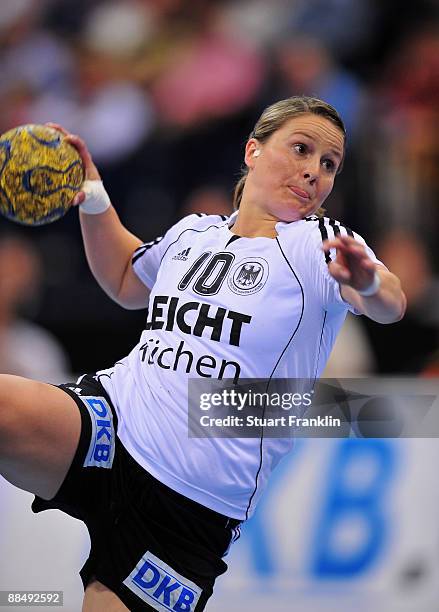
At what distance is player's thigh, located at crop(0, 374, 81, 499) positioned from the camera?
3277mm

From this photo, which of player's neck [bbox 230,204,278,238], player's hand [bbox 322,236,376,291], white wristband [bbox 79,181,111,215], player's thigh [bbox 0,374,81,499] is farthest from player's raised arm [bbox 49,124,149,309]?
player's hand [bbox 322,236,376,291]

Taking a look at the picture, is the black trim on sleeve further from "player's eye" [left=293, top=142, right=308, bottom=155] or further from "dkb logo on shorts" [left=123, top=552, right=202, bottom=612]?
"dkb logo on shorts" [left=123, top=552, right=202, bottom=612]

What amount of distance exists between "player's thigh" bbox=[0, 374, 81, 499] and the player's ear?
1.18 meters

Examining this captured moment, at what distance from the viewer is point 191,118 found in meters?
8.55

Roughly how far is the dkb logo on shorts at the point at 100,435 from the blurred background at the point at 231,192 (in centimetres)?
172

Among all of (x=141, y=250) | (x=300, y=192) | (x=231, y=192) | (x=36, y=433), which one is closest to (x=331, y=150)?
(x=300, y=192)

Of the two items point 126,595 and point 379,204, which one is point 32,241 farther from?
point 126,595

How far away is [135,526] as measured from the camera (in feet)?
11.5

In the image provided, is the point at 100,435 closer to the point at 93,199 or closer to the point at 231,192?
the point at 93,199

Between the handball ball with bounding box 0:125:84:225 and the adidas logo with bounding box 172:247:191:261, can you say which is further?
the adidas logo with bounding box 172:247:191:261

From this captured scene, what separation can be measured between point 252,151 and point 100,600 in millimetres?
1793

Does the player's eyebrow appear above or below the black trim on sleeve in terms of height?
above

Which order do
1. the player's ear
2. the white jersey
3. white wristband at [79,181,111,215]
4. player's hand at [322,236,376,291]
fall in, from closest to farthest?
player's hand at [322,236,376,291] < the white jersey < the player's ear < white wristband at [79,181,111,215]

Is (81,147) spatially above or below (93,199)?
above
